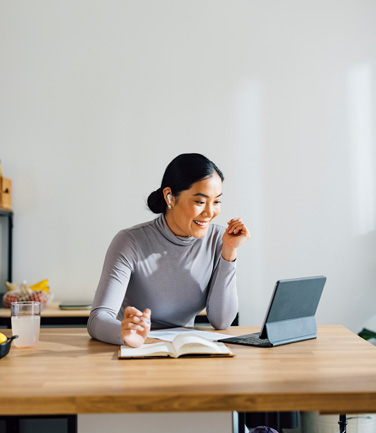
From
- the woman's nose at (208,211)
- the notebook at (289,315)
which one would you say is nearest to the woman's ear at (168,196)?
the woman's nose at (208,211)

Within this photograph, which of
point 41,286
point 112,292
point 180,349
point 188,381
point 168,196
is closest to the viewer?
point 188,381

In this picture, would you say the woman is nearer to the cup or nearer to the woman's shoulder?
the woman's shoulder

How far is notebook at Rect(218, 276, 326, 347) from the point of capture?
1.46 meters

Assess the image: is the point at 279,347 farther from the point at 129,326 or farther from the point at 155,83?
the point at 155,83

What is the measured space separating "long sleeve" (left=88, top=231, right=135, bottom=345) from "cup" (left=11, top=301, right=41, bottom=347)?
0.17m

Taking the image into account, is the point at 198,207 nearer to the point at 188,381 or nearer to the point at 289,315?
the point at 289,315

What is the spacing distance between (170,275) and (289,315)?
17.7 inches

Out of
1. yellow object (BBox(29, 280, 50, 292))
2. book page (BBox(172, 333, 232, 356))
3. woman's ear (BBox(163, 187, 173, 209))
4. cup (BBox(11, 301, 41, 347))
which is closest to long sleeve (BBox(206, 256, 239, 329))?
woman's ear (BBox(163, 187, 173, 209))

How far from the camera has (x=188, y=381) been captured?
3.68 ft

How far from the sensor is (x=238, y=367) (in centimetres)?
124

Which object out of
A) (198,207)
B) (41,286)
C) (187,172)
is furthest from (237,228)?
(41,286)

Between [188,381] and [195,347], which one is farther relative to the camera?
[195,347]

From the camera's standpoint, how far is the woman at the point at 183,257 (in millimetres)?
1785

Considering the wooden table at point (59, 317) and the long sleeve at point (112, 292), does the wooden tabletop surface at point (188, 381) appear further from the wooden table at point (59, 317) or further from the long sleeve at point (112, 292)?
the wooden table at point (59, 317)
